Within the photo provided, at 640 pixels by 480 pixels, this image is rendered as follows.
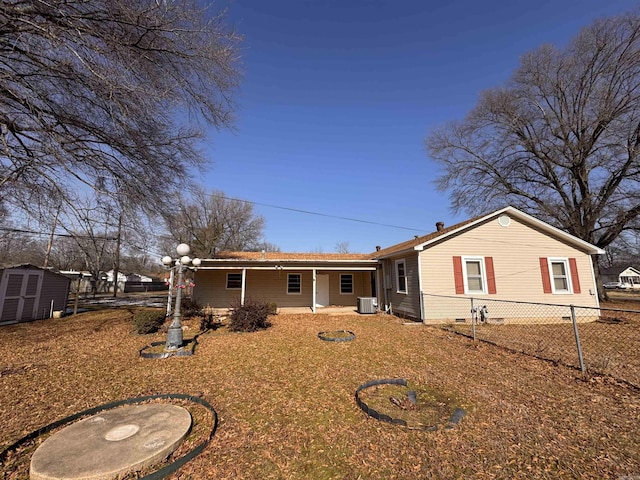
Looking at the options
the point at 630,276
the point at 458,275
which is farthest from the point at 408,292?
the point at 630,276

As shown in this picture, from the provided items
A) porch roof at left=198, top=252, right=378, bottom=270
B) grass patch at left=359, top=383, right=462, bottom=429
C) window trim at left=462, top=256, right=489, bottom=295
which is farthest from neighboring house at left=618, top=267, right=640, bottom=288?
grass patch at left=359, top=383, right=462, bottom=429

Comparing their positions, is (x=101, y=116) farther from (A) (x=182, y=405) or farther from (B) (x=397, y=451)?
(B) (x=397, y=451)

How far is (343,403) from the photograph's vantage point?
164 inches

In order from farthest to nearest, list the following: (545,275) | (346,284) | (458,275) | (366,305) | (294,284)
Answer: (346,284)
(294,284)
(366,305)
(545,275)
(458,275)

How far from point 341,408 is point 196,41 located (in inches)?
291

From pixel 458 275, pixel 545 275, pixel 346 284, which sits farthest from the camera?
pixel 346 284

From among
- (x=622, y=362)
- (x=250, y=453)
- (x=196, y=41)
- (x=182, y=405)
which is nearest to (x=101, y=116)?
(x=196, y=41)

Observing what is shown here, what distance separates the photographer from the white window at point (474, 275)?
11.3 m

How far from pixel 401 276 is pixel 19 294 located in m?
16.5

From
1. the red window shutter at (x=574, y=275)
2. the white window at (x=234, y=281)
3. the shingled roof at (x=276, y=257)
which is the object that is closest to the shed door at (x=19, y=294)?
the shingled roof at (x=276, y=257)

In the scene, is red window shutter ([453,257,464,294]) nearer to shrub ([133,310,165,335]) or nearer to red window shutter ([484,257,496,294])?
red window shutter ([484,257,496,294])

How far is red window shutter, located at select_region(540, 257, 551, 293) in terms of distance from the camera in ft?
38.4

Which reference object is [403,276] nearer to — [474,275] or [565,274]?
[474,275]

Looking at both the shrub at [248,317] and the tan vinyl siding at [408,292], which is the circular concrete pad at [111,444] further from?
the tan vinyl siding at [408,292]
